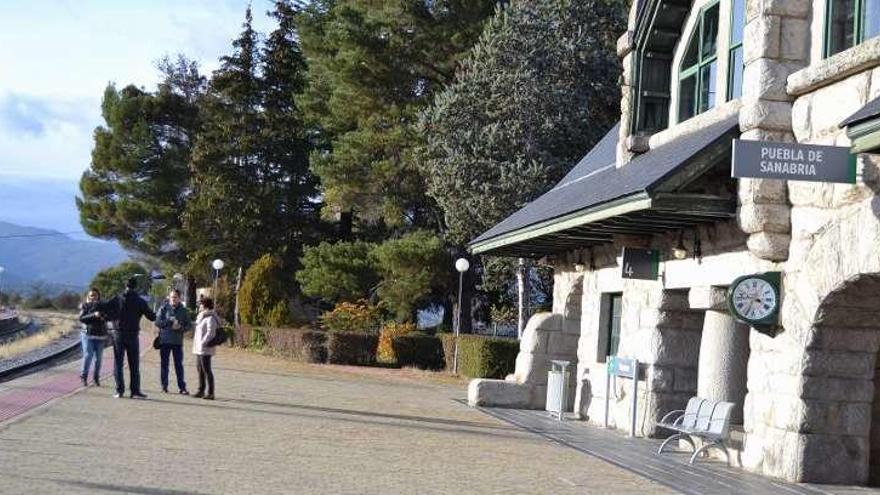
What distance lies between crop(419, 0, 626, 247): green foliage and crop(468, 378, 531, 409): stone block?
1171 cm

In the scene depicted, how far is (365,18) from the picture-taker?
36.8 m

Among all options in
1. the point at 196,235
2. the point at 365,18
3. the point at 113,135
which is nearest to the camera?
the point at 365,18

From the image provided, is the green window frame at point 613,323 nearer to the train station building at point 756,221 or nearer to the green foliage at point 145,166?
the train station building at point 756,221

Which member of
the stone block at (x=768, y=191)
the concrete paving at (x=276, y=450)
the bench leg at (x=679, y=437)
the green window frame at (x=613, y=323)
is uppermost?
the stone block at (x=768, y=191)

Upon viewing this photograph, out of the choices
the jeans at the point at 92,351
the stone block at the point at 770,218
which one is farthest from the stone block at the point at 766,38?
the jeans at the point at 92,351

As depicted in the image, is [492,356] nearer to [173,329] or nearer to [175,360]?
[175,360]

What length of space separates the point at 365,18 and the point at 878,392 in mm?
26499

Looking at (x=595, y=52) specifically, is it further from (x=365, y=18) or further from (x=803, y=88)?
(x=803, y=88)

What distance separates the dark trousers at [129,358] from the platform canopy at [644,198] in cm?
557

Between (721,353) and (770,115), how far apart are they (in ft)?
10.5

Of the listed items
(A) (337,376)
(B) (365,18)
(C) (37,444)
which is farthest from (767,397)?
(B) (365,18)

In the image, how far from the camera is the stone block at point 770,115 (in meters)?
11.5

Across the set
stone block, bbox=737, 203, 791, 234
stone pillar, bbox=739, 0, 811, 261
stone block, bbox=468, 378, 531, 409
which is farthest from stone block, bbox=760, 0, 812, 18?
stone block, bbox=468, 378, 531, 409

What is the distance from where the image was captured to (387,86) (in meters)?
37.1
